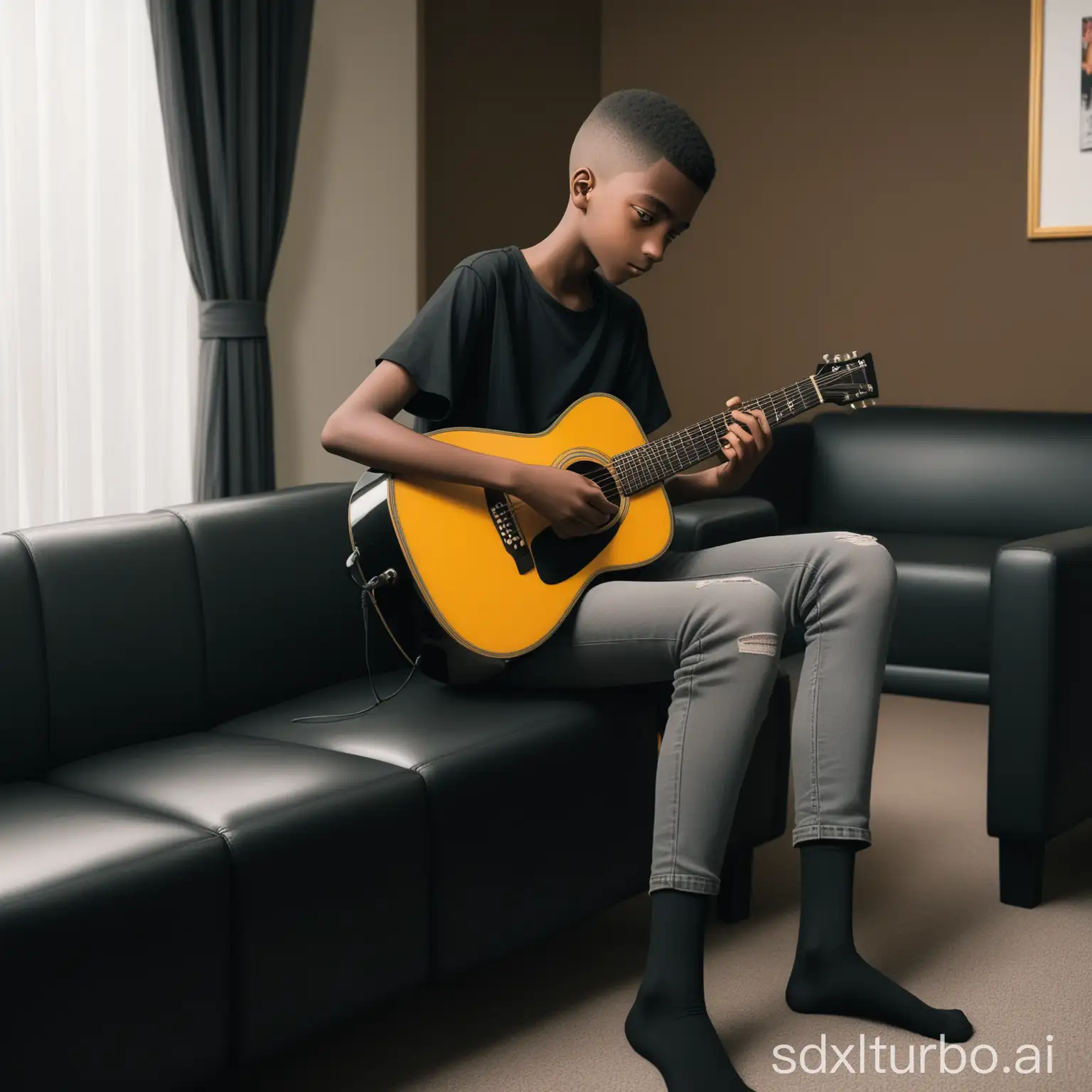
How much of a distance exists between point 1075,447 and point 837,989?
235 centimetres

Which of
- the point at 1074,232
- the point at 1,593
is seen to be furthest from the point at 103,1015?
the point at 1074,232

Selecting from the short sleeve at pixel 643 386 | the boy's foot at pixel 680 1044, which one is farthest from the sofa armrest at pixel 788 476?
the boy's foot at pixel 680 1044

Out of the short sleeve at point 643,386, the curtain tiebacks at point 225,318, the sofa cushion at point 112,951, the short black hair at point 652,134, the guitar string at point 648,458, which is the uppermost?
the short black hair at point 652,134

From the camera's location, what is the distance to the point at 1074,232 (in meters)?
4.06

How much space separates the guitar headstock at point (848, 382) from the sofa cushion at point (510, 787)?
0.53 meters

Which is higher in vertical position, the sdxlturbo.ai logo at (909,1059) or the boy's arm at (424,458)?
the boy's arm at (424,458)

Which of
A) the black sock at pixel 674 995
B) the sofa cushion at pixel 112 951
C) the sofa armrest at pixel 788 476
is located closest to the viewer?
the sofa cushion at pixel 112 951

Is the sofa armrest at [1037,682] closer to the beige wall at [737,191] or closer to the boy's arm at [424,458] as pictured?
the boy's arm at [424,458]

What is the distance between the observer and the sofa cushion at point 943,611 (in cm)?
326

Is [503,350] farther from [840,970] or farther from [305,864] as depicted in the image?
[840,970]

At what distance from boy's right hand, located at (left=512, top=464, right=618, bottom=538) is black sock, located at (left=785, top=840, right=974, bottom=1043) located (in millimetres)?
520

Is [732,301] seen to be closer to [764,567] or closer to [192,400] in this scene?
[192,400]

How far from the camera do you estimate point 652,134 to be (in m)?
1.91

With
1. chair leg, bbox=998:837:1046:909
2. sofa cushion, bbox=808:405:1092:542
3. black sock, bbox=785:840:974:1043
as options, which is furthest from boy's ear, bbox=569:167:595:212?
sofa cushion, bbox=808:405:1092:542
